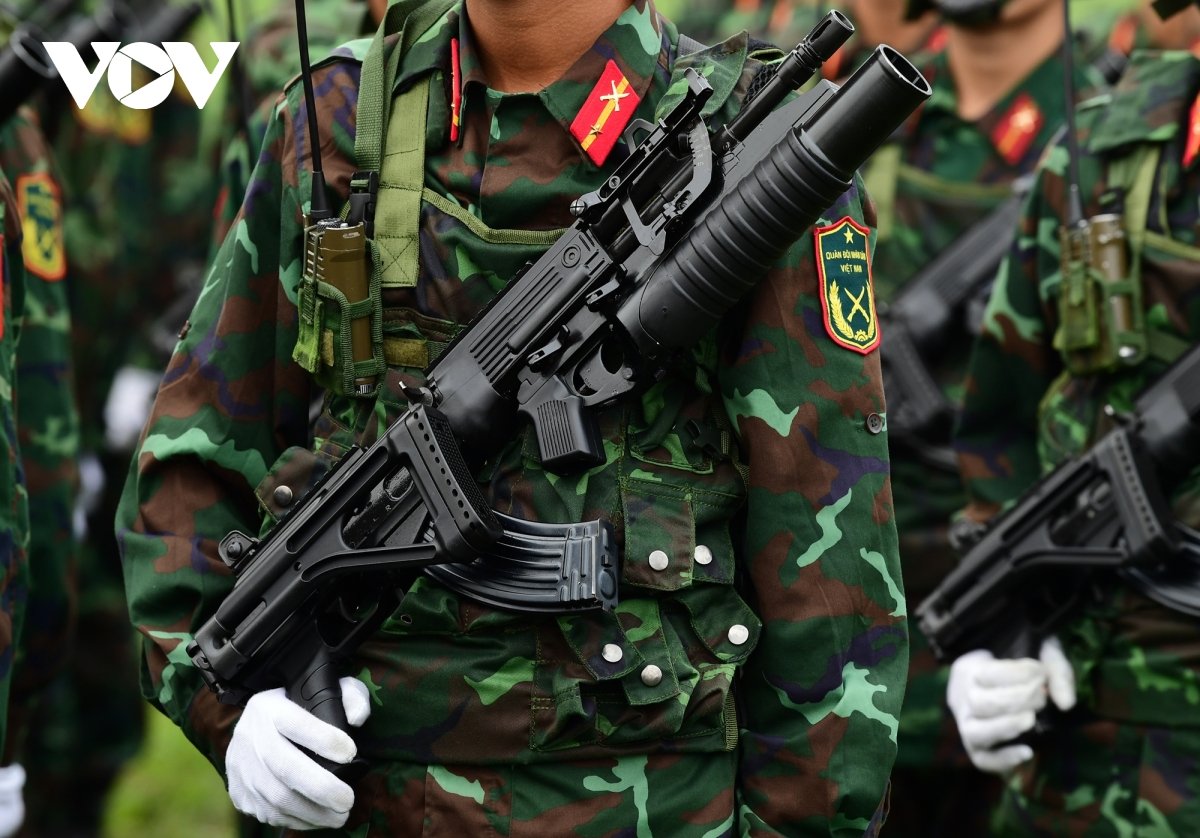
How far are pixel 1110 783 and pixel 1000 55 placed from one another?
8.28 ft

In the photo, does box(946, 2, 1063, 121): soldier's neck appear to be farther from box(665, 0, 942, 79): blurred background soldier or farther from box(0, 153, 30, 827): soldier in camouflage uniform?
box(0, 153, 30, 827): soldier in camouflage uniform

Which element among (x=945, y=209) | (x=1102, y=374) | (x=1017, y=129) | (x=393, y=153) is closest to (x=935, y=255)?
(x=945, y=209)

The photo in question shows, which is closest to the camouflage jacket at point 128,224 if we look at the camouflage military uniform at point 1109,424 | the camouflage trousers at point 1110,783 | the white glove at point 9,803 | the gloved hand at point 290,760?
the white glove at point 9,803

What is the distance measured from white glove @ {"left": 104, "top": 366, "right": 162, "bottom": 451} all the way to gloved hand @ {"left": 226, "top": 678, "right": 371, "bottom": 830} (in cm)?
448

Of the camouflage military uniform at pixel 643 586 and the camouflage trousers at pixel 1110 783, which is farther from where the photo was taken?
the camouflage trousers at pixel 1110 783

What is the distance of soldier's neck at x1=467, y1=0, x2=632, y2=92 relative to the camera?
9.02 ft

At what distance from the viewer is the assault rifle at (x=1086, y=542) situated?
3.65 metres

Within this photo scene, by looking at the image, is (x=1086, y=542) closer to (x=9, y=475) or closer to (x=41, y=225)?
(x=9, y=475)

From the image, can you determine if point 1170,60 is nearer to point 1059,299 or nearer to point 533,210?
point 1059,299

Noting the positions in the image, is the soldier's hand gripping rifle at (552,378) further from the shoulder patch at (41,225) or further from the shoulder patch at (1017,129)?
the shoulder patch at (1017,129)

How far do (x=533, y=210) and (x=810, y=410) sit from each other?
1.61 ft

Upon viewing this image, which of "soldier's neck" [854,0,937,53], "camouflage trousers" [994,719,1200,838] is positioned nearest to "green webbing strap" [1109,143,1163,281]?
"camouflage trousers" [994,719,1200,838]

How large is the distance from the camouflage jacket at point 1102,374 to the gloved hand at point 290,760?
1.80m

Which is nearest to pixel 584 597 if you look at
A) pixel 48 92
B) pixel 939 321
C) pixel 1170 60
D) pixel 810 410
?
pixel 810 410
